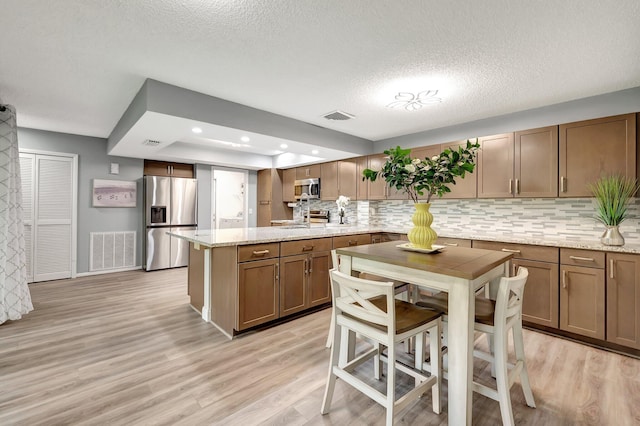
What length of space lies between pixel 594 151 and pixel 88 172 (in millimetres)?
6801

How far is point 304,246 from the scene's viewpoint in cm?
313

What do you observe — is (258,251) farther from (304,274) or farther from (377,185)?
(377,185)

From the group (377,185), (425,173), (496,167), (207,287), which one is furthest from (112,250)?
(496,167)

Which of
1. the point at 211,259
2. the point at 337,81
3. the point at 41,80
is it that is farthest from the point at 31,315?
the point at 337,81

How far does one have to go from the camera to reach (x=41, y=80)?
2658 mm

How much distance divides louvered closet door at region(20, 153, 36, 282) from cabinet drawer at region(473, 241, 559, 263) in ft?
20.5

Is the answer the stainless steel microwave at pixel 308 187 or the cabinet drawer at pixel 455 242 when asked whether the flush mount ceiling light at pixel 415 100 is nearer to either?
the cabinet drawer at pixel 455 242

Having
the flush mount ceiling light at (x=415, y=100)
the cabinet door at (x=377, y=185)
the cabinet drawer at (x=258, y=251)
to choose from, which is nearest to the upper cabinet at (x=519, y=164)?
the flush mount ceiling light at (x=415, y=100)

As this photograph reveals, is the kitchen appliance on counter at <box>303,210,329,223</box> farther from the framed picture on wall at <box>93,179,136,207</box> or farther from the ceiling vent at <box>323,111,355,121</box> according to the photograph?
the framed picture on wall at <box>93,179,136,207</box>

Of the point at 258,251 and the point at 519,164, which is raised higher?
the point at 519,164

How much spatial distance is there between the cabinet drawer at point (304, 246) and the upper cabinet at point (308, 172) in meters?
2.37

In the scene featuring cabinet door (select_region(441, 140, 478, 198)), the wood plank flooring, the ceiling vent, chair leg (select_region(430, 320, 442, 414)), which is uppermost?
the ceiling vent

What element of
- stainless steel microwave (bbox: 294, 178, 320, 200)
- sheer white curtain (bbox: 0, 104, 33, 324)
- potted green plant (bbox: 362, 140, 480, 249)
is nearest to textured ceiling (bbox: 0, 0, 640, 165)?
sheer white curtain (bbox: 0, 104, 33, 324)

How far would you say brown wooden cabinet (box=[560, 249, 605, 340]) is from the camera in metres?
2.48
